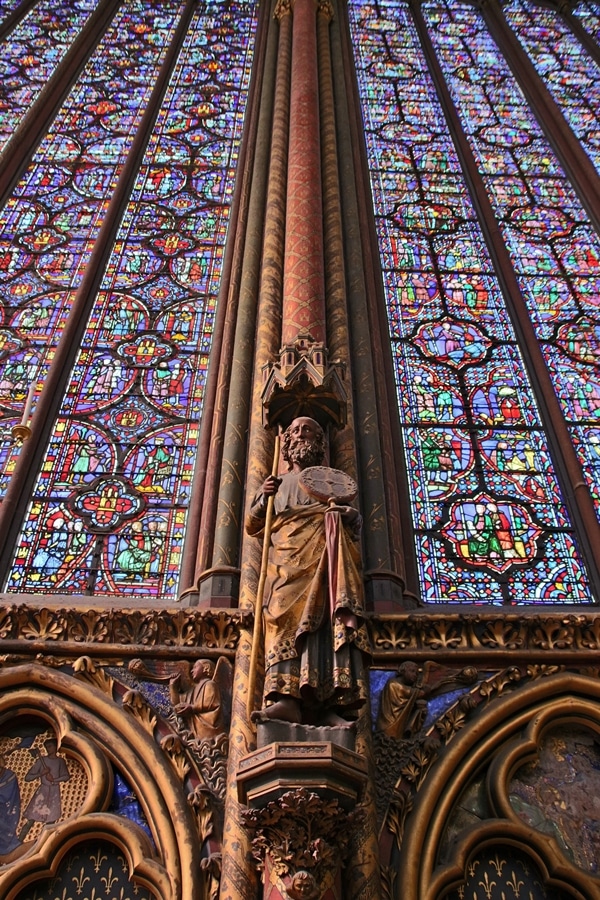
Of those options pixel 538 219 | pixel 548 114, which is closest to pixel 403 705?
pixel 538 219

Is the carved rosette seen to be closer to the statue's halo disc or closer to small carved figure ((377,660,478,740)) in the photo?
small carved figure ((377,660,478,740))

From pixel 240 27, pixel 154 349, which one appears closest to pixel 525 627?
pixel 154 349

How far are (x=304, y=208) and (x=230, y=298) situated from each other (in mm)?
1095

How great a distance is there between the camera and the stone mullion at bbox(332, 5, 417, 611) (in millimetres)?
6969

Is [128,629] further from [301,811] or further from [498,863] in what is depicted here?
[498,863]

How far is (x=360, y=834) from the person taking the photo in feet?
16.8

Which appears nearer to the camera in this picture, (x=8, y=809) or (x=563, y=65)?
(x=8, y=809)

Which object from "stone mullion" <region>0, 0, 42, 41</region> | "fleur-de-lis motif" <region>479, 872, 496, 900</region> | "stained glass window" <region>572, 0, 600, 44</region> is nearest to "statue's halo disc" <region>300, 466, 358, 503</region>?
"fleur-de-lis motif" <region>479, 872, 496, 900</region>

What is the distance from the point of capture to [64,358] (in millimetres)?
9133

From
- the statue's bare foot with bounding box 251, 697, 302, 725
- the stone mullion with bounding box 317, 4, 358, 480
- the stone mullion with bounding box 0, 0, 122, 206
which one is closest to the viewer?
the statue's bare foot with bounding box 251, 697, 302, 725

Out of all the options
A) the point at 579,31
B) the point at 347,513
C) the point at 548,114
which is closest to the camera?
the point at 347,513

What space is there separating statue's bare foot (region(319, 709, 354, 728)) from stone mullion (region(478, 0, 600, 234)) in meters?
8.09

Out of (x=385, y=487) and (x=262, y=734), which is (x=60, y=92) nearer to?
(x=385, y=487)

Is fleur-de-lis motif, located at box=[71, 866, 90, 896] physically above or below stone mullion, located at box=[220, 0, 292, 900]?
below
